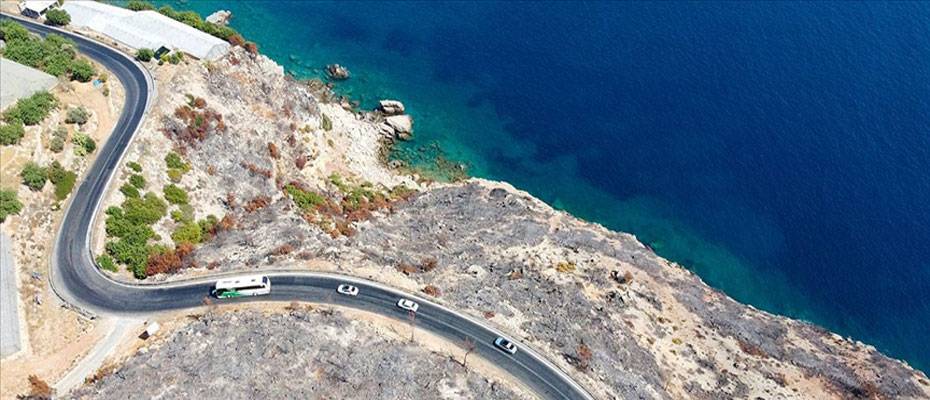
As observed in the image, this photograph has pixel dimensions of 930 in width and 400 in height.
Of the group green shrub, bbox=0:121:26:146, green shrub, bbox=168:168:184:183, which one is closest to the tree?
green shrub, bbox=168:168:184:183

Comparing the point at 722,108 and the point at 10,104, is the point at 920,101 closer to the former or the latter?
the point at 722,108

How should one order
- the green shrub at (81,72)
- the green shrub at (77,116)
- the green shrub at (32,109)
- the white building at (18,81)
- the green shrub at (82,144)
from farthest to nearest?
the green shrub at (81,72)
the white building at (18,81)
the green shrub at (77,116)
the green shrub at (82,144)
the green shrub at (32,109)

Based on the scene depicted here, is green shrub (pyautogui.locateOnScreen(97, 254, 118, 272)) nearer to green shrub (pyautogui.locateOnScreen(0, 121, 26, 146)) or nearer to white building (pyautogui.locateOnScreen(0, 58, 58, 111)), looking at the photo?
green shrub (pyautogui.locateOnScreen(0, 121, 26, 146))

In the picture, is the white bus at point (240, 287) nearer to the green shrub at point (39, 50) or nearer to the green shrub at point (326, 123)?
the green shrub at point (39, 50)

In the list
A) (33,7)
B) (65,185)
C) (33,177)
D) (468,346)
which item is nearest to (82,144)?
(65,185)

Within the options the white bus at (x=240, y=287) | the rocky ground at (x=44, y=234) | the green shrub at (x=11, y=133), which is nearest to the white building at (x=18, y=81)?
the rocky ground at (x=44, y=234)

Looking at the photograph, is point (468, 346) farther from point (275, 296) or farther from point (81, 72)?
point (81, 72)

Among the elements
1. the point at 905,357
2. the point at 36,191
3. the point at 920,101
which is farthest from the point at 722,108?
the point at 36,191
